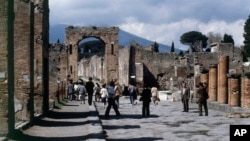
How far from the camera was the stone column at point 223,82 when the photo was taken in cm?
2758

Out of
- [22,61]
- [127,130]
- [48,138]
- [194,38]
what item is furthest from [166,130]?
[194,38]

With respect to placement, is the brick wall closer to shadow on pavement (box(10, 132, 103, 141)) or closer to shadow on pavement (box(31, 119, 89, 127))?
shadow on pavement (box(10, 132, 103, 141))

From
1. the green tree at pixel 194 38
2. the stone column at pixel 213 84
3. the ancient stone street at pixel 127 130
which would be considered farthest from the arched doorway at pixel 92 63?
the ancient stone street at pixel 127 130

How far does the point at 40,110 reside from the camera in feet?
64.6

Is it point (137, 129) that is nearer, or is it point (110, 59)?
point (137, 129)

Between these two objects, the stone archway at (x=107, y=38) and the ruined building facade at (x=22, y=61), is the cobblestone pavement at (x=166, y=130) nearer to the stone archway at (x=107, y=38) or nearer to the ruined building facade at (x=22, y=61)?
the ruined building facade at (x=22, y=61)

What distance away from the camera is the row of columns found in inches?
950

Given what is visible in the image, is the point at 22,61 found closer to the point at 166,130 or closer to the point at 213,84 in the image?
the point at 166,130

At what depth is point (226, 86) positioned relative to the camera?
27906mm

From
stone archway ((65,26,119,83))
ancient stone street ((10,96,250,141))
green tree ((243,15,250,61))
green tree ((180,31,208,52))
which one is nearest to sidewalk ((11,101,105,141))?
ancient stone street ((10,96,250,141))

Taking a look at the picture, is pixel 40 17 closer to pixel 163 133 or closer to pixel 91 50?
pixel 163 133

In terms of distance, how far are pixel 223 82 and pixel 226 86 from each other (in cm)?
26

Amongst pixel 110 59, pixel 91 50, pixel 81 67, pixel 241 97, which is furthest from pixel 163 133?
pixel 91 50

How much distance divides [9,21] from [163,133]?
4641 mm
